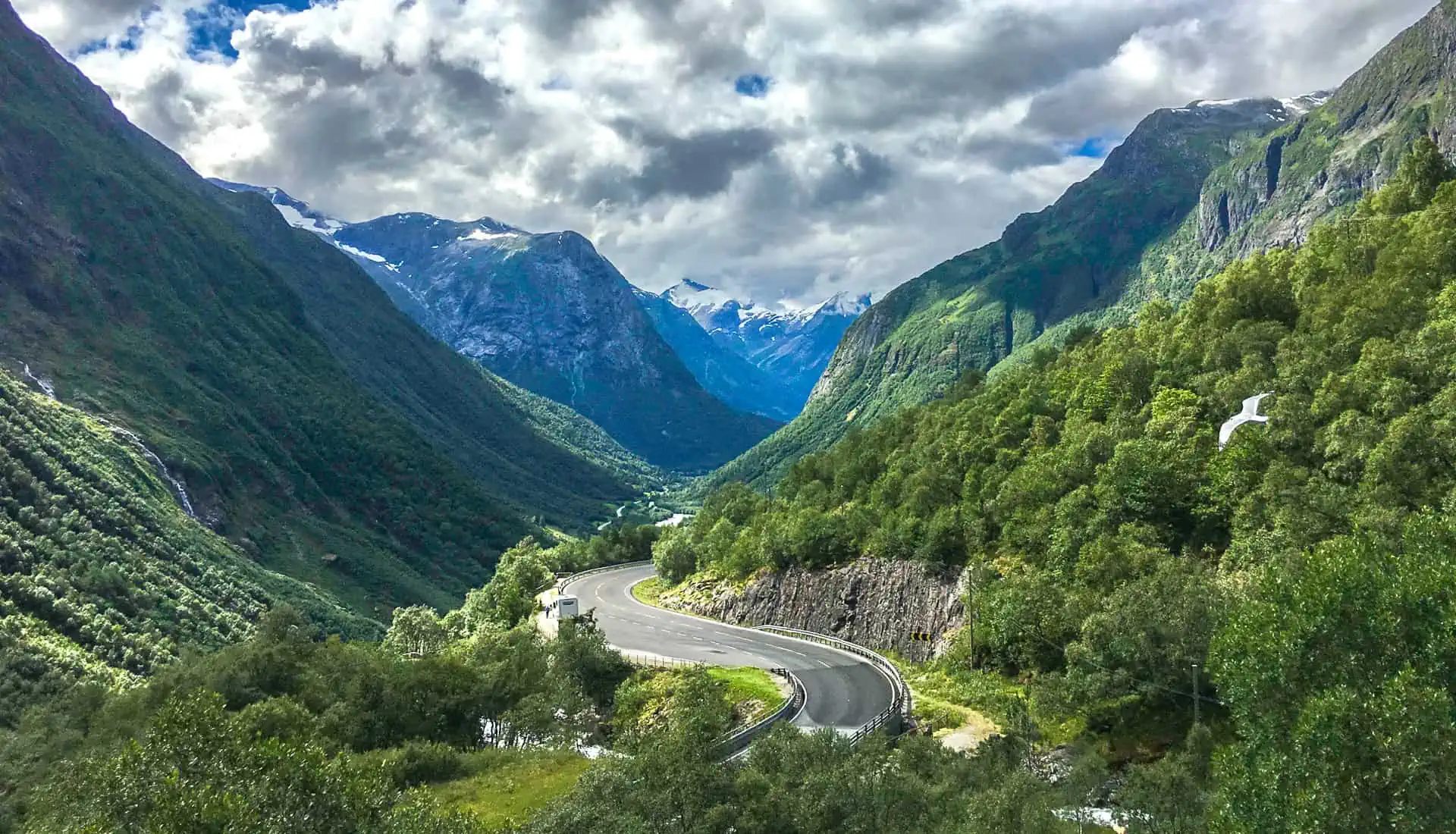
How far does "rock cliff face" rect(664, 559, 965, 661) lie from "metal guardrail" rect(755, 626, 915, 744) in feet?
6.32

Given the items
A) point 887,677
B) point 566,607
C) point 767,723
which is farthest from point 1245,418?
point 566,607

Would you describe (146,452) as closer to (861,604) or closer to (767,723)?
(861,604)

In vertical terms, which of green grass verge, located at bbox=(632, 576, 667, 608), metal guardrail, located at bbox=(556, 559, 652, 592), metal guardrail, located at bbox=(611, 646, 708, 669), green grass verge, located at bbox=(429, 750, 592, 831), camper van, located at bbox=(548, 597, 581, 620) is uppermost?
camper van, located at bbox=(548, 597, 581, 620)

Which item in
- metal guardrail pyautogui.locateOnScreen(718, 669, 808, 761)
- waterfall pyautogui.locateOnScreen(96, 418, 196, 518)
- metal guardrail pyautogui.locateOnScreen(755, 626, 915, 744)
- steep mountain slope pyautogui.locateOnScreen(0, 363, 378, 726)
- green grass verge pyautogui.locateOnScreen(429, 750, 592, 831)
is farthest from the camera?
waterfall pyautogui.locateOnScreen(96, 418, 196, 518)

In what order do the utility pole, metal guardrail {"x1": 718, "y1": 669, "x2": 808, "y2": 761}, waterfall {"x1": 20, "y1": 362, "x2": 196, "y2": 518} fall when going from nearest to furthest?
1. the utility pole
2. metal guardrail {"x1": 718, "y1": 669, "x2": 808, "y2": 761}
3. waterfall {"x1": 20, "y1": 362, "x2": 196, "y2": 518}

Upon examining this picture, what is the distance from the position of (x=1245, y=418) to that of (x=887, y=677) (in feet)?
101

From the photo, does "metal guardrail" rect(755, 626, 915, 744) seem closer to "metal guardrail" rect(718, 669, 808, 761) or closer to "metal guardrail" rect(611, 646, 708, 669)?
"metal guardrail" rect(718, 669, 808, 761)

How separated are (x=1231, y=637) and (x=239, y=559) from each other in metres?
183

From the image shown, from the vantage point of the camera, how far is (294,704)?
50938 millimetres

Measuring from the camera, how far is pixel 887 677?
205 feet

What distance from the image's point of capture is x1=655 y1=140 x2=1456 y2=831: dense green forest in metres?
22.9

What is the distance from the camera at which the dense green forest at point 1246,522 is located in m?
22.9

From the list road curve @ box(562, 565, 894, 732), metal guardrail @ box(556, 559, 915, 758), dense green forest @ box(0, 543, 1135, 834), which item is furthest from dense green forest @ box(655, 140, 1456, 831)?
road curve @ box(562, 565, 894, 732)

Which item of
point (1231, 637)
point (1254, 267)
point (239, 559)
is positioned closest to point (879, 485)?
point (1254, 267)
